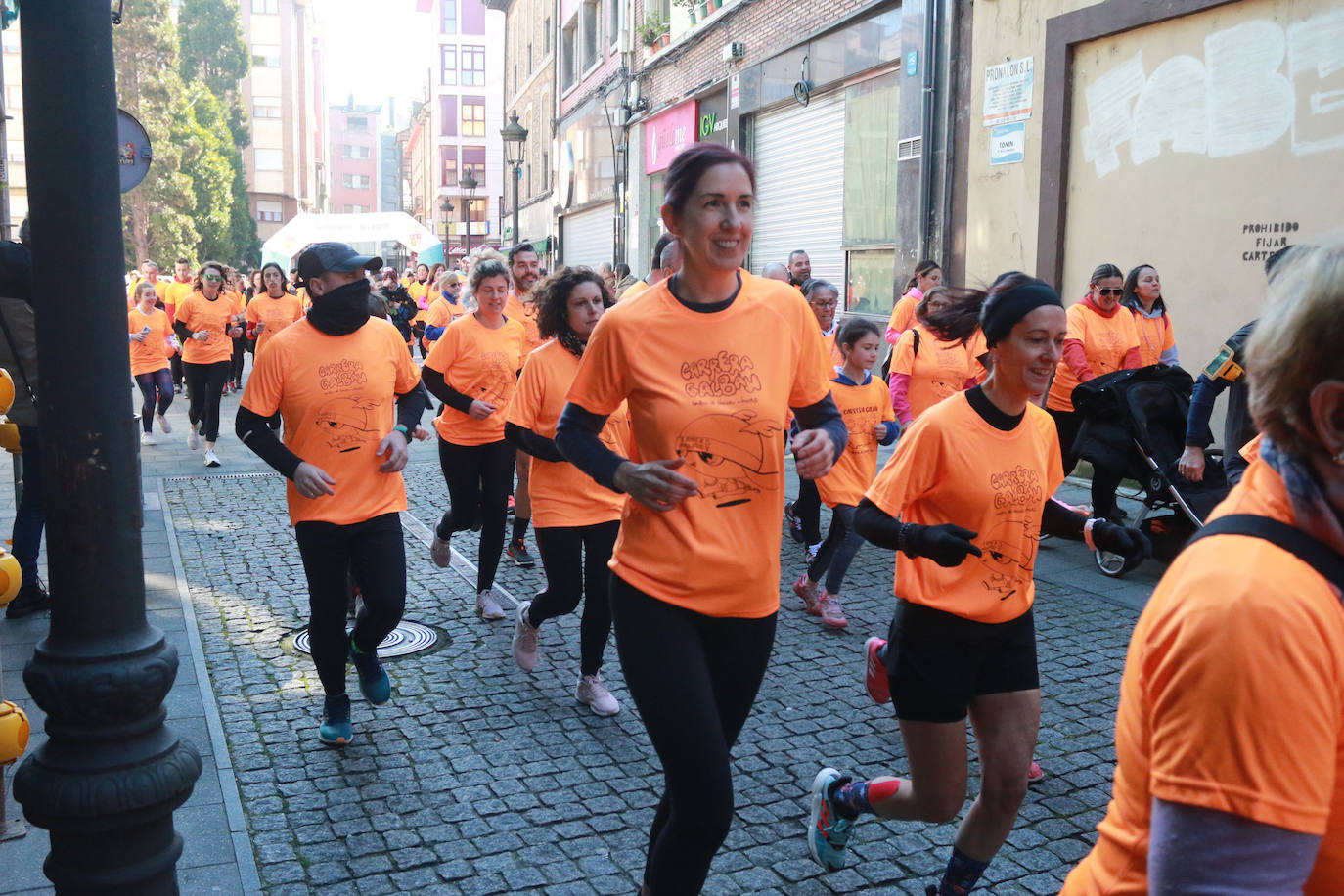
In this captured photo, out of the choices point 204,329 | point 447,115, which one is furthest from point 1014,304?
point 447,115

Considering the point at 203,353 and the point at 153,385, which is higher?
the point at 203,353

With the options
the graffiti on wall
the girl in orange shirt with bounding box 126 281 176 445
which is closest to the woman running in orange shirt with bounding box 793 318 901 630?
the graffiti on wall

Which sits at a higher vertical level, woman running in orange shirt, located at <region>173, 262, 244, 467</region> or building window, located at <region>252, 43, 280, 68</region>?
building window, located at <region>252, 43, 280, 68</region>

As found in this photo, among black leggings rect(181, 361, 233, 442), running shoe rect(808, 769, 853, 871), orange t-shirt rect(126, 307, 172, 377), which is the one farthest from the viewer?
black leggings rect(181, 361, 233, 442)

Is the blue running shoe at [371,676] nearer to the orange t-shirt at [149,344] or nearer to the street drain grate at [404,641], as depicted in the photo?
the street drain grate at [404,641]


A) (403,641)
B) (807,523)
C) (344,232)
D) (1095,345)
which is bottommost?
(403,641)

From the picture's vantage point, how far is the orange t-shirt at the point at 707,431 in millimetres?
2943

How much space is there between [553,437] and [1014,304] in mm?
2385

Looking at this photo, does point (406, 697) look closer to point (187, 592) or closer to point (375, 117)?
point (187, 592)

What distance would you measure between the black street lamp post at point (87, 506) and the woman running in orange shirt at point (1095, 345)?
6715mm

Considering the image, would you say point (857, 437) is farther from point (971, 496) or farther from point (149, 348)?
point (149, 348)

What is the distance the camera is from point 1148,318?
8.62 metres

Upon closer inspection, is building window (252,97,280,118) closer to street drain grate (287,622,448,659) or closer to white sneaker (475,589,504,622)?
white sneaker (475,589,504,622)

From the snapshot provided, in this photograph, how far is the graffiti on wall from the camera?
884 centimetres
